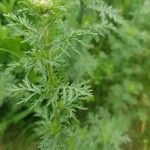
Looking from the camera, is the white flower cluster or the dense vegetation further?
the dense vegetation

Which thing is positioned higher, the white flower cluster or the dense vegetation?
the white flower cluster

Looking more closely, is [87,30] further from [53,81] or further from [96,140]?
[96,140]

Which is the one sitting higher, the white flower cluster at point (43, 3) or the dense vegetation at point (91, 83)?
the white flower cluster at point (43, 3)

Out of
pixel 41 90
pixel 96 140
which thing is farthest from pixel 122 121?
pixel 41 90

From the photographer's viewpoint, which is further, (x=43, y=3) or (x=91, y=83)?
(x=91, y=83)

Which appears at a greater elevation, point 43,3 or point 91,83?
point 43,3

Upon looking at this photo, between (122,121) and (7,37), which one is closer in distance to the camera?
(7,37)

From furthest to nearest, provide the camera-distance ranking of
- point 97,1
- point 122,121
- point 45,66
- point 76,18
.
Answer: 1. point 122,121
2. point 76,18
3. point 97,1
4. point 45,66

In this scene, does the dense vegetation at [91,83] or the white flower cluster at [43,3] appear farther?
the dense vegetation at [91,83]
